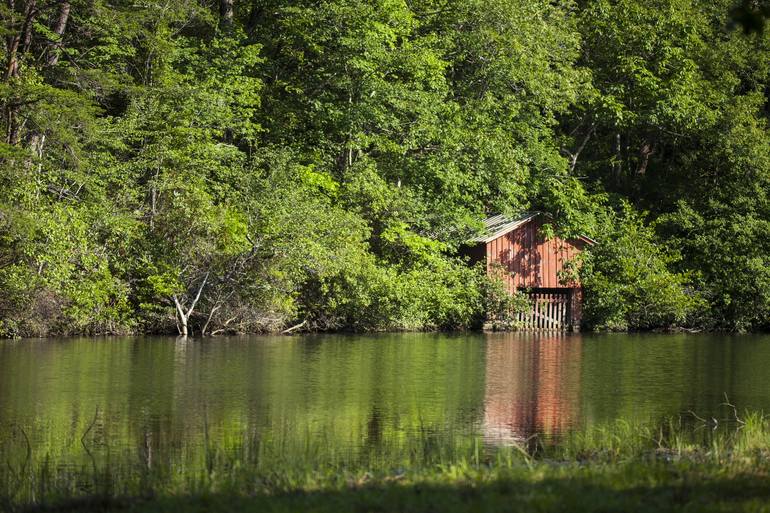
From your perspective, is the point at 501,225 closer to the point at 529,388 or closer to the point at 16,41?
the point at 16,41

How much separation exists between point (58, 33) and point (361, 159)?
1185 centimetres

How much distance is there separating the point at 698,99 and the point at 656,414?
33.4 metres

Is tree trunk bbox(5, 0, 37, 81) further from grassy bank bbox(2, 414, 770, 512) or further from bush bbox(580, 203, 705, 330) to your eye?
grassy bank bbox(2, 414, 770, 512)

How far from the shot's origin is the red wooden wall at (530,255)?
41.9 meters

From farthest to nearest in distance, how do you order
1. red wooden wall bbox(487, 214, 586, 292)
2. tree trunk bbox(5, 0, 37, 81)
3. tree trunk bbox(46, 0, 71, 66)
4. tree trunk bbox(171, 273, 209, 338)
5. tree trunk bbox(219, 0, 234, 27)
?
tree trunk bbox(219, 0, 234, 27) < red wooden wall bbox(487, 214, 586, 292) < tree trunk bbox(46, 0, 71, 66) < tree trunk bbox(171, 273, 209, 338) < tree trunk bbox(5, 0, 37, 81)

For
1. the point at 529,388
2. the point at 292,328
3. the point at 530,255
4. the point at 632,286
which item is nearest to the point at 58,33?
the point at 292,328

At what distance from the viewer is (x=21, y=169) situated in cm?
3197

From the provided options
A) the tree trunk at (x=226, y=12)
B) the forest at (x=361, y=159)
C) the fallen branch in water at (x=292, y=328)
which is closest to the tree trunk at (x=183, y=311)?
the forest at (x=361, y=159)

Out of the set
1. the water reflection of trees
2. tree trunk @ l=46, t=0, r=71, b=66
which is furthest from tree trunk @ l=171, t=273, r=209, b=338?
tree trunk @ l=46, t=0, r=71, b=66

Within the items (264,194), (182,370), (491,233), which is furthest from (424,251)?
(182,370)

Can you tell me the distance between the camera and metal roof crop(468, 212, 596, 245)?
41625 mm

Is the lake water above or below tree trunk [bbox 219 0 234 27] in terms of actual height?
below

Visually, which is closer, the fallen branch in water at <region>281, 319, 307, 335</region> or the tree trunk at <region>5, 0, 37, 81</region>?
the tree trunk at <region>5, 0, 37, 81</region>

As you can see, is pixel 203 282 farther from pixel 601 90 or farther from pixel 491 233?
pixel 601 90
